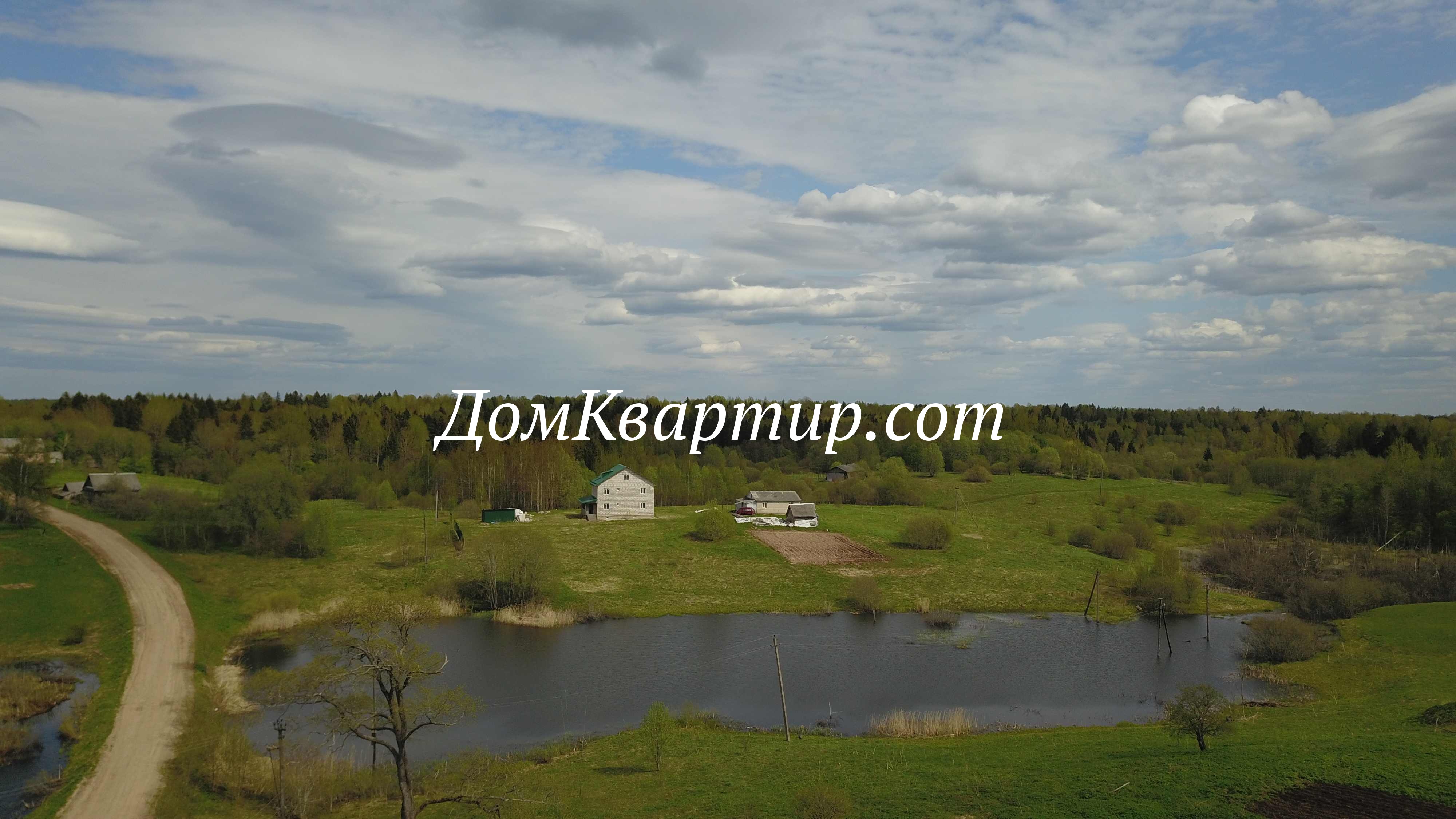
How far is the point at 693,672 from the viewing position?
47.0m

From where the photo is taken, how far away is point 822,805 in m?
24.3

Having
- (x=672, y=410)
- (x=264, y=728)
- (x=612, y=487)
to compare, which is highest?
(x=672, y=410)

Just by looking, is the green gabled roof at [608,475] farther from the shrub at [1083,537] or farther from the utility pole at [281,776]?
the utility pole at [281,776]

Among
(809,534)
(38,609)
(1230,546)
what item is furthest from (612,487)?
(1230,546)

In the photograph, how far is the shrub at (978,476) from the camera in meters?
127

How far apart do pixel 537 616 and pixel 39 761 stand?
2990 centimetres

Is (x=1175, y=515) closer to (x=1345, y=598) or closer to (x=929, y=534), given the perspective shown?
(x=929, y=534)

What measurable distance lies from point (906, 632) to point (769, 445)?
305ft

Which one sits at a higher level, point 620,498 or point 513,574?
point 620,498

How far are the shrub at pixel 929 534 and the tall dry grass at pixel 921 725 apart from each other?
43354 mm

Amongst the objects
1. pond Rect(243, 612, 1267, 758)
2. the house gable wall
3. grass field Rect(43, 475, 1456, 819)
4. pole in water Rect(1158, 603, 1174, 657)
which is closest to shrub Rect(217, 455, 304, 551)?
grass field Rect(43, 475, 1456, 819)

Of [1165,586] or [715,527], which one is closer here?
[1165,586]

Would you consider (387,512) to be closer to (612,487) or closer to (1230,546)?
(612,487)

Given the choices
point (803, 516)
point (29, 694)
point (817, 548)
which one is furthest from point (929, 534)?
point (29, 694)
